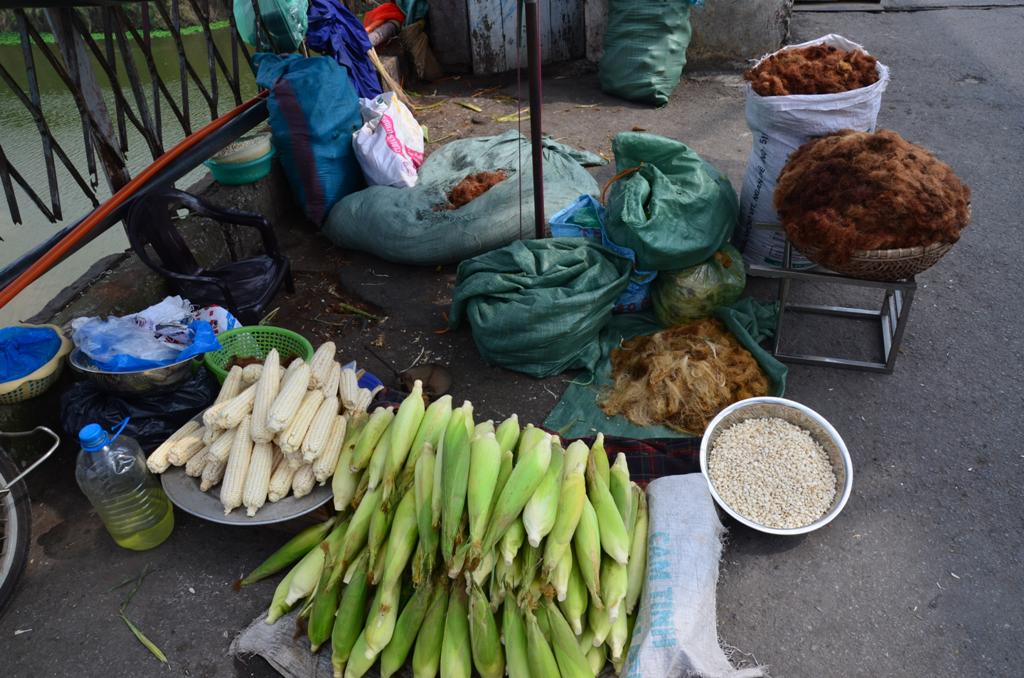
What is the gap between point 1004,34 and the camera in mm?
7902

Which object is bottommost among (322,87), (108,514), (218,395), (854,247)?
(108,514)

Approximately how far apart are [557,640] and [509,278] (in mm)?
1871

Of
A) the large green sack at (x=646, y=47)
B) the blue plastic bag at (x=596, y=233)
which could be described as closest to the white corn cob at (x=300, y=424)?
the blue plastic bag at (x=596, y=233)

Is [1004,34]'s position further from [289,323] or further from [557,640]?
[557,640]

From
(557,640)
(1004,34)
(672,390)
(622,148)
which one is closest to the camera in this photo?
(557,640)

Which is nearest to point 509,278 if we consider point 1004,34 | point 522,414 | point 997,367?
point 522,414

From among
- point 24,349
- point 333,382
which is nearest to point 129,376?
point 24,349

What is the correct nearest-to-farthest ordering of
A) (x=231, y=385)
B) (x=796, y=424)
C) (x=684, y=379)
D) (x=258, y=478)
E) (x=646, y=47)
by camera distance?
1. (x=258, y=478)
2. (x=231, y=385)
3. (x=796, y=424)
4. (x=684, y=379)
5. (x=646, y=47)

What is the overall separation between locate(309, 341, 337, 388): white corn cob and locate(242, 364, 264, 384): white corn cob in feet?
0.71

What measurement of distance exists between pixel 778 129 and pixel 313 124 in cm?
289

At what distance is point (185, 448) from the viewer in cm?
268

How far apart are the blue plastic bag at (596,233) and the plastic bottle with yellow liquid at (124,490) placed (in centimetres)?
235

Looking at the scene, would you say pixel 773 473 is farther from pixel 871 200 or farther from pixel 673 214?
pixel 673 214

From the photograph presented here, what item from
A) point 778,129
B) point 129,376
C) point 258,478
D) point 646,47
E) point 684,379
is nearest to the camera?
point 258,478
